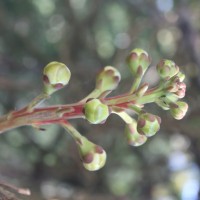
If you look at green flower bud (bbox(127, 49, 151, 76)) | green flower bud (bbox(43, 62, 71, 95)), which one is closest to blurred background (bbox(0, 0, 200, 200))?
green flower bud (bbox(127, 49, 151, 76))

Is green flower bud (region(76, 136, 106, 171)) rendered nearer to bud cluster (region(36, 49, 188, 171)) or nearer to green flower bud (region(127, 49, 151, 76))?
bud cluster (region(36, 49, 188, 171))

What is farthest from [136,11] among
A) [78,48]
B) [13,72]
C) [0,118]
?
[0,118]

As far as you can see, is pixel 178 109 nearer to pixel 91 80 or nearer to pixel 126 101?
pixel 126 101

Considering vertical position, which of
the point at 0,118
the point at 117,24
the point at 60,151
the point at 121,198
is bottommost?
the point at 0,118

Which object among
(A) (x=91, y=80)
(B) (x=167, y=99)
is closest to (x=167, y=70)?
(B) (x=167, y=99)

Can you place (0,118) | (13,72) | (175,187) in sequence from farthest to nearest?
(175,187) → (13,72) → (0,118)

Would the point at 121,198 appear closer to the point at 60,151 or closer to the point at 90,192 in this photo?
the point at 90,192
